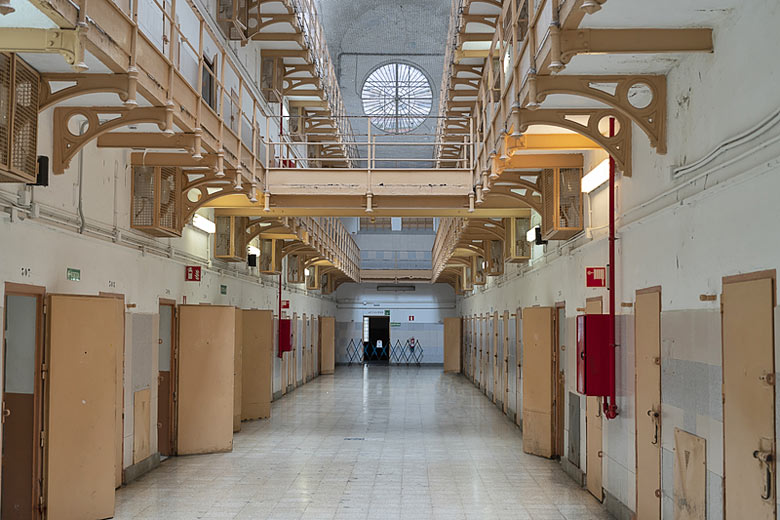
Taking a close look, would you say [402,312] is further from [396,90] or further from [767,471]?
[767,471]

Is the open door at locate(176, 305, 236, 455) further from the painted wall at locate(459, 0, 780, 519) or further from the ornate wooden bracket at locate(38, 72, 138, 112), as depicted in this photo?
the painted wall at locate(459, 0, 780, 519)

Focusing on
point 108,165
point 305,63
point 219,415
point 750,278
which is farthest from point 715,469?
point 305,63

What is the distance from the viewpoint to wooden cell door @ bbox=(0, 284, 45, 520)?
680 centimetres

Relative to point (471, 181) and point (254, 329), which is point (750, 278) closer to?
point (471, 181)

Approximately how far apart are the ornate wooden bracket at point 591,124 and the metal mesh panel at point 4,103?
12.5 ft

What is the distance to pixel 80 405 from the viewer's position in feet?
23.7

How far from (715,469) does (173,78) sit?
511 cm

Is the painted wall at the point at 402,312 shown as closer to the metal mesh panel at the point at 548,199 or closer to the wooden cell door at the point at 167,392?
the wooden cell door at the point at 167,392

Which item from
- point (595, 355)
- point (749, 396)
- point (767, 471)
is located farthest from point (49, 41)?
point (595, 355)

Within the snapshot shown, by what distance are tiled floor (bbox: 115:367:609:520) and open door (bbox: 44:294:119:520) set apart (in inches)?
23.6

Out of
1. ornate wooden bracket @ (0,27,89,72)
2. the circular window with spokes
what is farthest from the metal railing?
ornate wooden bracket @ (0,27,89,72)

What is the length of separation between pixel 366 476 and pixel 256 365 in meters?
6.35

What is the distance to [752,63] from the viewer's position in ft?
14.9

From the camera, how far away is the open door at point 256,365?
597 inches
